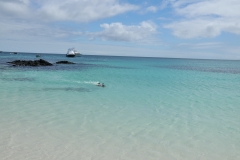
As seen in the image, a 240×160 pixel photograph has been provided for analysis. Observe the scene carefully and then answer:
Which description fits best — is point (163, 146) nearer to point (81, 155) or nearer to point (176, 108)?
point (81, 155)

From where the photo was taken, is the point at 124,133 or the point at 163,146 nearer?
the point at 163,146

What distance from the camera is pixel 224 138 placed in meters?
9.08

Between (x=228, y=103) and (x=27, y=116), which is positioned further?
(x=228, y=103)

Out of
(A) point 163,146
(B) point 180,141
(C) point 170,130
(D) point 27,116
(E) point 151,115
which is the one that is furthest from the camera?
(E) point 151,115

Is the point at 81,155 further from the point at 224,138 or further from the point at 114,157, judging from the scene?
the point at 224,138

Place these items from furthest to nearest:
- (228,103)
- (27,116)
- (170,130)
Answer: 1. (228,103)
2. (27,116)
3. (170,130)

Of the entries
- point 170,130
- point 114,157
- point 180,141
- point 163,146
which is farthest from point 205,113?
point 114,157

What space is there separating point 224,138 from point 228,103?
7.59m

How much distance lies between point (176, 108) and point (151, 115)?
2581 mm

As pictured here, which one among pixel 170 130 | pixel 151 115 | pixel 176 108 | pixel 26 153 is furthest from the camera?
pixel 176 108

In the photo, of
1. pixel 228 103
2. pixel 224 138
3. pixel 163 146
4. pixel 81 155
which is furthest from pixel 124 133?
pixel 228 103

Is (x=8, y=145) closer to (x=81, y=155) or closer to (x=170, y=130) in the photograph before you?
(x=81, y=155)

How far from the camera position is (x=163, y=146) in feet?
26.4

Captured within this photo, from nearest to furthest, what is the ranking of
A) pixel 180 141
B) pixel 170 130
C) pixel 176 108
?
pixel 180 141
pixel 170 130
pixel 176 108
